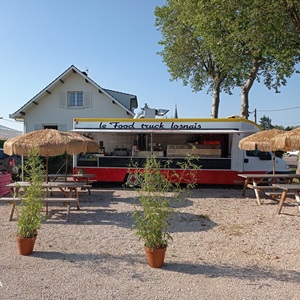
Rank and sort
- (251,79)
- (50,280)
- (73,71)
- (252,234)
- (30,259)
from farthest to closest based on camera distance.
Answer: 1. (73,71)
2. (251,79)
3. (252,234)
4. (30,259)
5. (50,280)

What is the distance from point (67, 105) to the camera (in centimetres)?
2130

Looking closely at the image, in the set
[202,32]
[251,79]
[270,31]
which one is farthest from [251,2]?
[251,79]

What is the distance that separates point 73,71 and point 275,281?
19.7m

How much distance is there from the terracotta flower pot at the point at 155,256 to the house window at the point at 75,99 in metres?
18.2

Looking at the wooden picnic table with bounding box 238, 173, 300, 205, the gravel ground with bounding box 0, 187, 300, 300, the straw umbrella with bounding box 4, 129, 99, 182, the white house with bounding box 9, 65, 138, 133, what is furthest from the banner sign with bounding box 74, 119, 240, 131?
the white house with bounding box 9, 65, 138, 133

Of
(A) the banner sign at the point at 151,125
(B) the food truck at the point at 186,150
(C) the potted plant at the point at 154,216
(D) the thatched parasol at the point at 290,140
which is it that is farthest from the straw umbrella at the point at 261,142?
(C) the potted plant at the point at 154,216

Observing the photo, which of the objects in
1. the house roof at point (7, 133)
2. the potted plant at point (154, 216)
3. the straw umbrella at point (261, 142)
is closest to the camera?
the potted plant at point (154, 216)

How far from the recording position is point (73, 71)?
21.1 metres

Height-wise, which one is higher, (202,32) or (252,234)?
(202,32)

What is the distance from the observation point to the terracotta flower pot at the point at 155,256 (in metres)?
4.46

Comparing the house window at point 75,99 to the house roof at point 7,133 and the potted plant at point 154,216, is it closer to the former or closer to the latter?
the house roof at point 7,133

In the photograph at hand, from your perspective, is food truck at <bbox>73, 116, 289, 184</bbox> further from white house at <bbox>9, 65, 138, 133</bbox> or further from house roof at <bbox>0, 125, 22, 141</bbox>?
house roof at <bbox>0, 125, 22, 141</bbox>

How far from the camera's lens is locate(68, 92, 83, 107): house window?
21422mm

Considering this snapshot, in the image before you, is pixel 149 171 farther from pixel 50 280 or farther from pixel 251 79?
pixel 251 79
